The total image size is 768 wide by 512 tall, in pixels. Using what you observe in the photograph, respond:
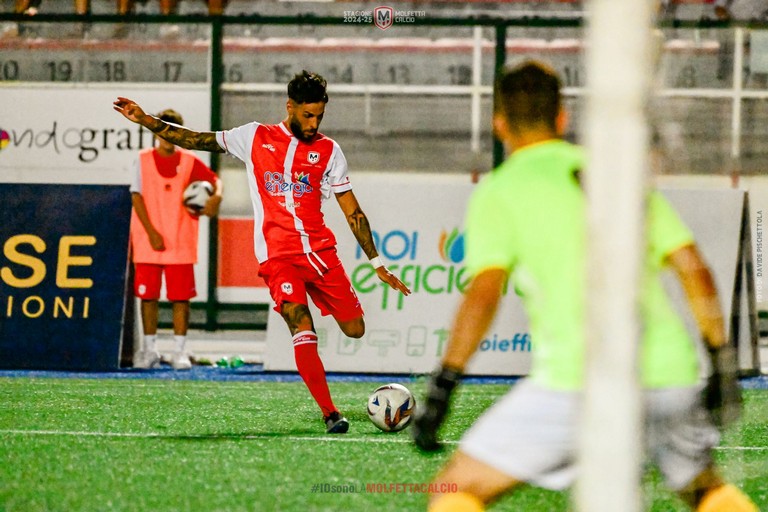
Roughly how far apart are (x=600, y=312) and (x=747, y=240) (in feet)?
26.0

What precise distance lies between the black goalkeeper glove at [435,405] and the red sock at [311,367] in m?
3.75

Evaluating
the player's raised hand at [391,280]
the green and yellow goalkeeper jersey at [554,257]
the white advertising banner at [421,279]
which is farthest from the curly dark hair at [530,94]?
the white advertising banner at [421,279]

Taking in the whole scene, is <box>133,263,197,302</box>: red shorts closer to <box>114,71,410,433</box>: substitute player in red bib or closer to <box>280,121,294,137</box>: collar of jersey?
<box>114,71,410,433</box>: substitute player in red bib

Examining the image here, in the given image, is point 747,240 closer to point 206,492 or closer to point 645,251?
point 206,492

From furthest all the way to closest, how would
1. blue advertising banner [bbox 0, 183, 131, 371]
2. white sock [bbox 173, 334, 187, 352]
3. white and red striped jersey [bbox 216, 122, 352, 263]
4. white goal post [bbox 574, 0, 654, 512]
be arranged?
white sock [bbox 173, 334, 187, 352], blue advertising banner [bbox 0, 183, 131, 371], white and red striped jersey [bbox 216, 122, 352, 263], white goal post [bbox 574, 0, 654, 512]

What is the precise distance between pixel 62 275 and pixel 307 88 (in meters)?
4.62

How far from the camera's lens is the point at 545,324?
130 inches

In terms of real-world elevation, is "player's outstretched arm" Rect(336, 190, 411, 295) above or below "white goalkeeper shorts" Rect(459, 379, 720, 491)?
above

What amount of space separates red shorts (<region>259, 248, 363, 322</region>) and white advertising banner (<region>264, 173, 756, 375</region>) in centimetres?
308

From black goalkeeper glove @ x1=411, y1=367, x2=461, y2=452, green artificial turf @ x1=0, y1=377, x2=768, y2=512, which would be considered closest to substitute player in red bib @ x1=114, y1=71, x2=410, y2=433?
green artificial turf @ x1=0, y1=377, x2=768, y2=512

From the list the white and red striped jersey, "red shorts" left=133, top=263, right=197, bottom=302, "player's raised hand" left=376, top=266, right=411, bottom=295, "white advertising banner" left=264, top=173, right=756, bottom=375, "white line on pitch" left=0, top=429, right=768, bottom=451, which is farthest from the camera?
"red shorts" left=133, top=263, right=197, bottom=302

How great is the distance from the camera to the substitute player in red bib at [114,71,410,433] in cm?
727

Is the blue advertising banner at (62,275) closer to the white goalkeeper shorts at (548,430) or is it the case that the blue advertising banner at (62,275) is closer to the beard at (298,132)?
the beard at (298,132)

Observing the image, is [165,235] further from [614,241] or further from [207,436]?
[614,241]
